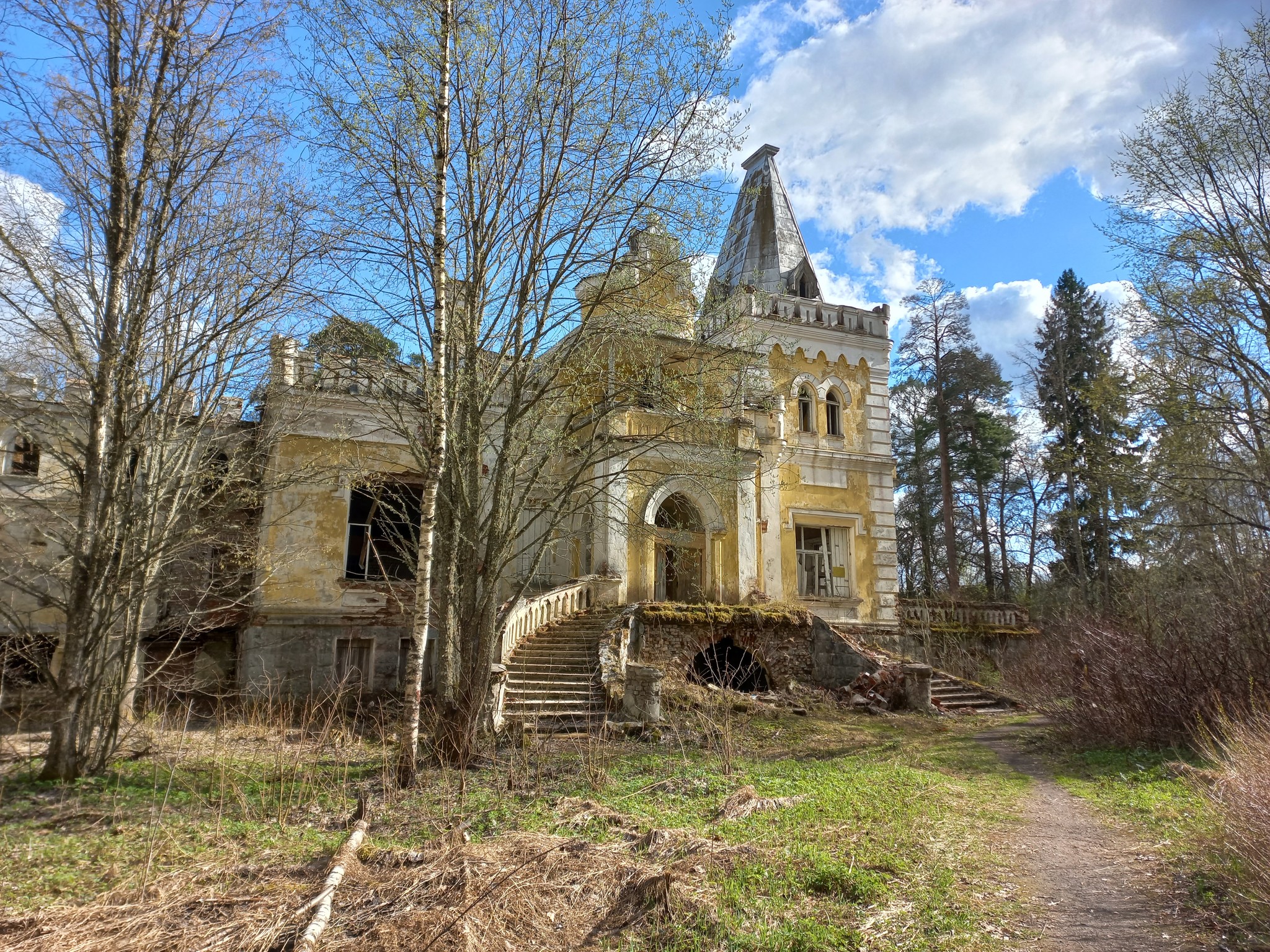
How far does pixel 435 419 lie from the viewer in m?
9.29

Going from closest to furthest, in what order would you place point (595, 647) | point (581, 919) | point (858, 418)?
point (581, 919), point (595, 647), point (858, 418)

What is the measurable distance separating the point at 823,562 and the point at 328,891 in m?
19.9

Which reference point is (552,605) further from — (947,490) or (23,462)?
(947,490)

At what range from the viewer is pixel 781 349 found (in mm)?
24250

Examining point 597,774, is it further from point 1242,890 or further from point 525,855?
point 1242,890

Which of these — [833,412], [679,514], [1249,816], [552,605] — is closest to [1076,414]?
[833,412]

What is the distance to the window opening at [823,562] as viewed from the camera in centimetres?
2344

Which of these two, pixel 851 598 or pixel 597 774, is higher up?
pixel 851 598

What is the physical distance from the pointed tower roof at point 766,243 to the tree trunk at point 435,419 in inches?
633

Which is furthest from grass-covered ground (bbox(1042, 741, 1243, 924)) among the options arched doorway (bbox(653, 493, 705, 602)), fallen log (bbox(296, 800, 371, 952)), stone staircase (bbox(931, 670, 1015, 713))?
arched doorway (bbox(653, 493, 705, 602))

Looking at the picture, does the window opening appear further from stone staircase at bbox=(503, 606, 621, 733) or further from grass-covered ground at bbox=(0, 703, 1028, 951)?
grass-covered ground at bbox=(0, 703, 1028, 951)

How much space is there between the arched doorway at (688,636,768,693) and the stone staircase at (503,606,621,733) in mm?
2803

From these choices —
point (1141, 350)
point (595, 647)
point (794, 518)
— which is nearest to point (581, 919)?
point (595, 647)

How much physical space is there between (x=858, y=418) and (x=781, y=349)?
11.0 feet
